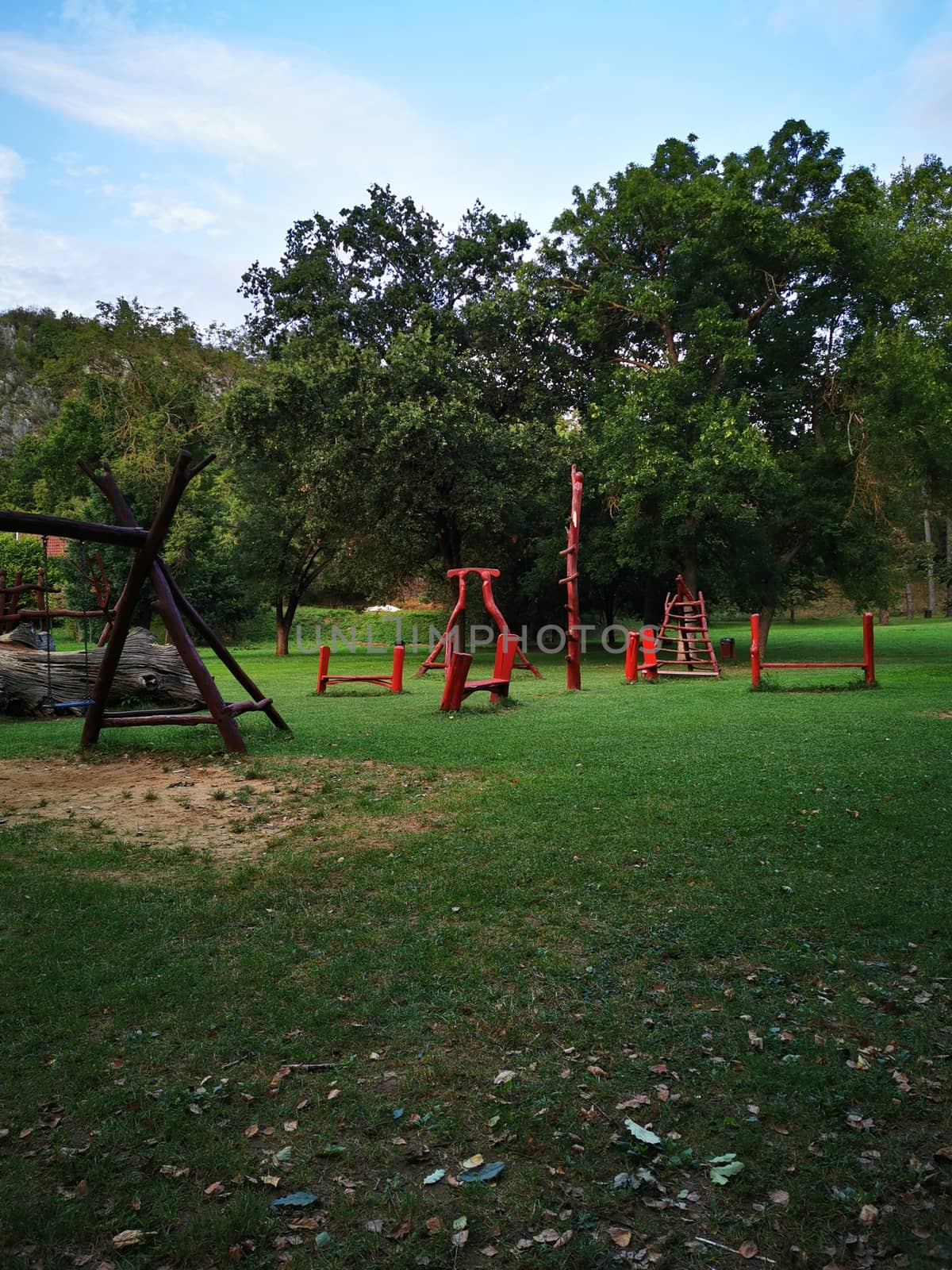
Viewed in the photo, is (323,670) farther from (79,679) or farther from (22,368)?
(22,368)

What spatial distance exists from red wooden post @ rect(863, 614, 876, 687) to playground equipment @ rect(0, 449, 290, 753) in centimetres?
1079

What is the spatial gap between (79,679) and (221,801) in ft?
25.6

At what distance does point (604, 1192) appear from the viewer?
2.70m

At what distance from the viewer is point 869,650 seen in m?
15.7

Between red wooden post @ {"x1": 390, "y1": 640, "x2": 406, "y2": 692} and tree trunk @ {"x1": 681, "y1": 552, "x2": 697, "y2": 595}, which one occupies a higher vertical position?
tree trunk @ {"x1": 681, "y1": 552, "x2": 697, "y2": 595}

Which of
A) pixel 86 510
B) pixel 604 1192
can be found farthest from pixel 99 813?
pixel 86 510

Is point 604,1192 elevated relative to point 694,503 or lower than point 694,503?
lower

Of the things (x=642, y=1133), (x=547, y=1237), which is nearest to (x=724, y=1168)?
(x=642, y=1133)

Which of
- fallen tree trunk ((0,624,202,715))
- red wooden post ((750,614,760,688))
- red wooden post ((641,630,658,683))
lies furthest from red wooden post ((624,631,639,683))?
fallen tree trunk ((0,624,202,715))

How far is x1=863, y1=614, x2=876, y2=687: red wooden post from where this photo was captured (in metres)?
15.6

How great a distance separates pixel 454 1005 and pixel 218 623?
28244mm

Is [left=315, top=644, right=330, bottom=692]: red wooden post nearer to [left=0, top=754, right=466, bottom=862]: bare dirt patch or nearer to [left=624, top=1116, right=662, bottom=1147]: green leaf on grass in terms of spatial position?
[left=0, top=754, right=466, bottom=862]: bare dirt patch

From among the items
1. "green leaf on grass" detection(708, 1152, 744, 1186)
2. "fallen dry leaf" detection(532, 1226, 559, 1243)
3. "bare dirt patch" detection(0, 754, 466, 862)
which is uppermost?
"bare dirt patch" detection(0, 754, 466, 862)

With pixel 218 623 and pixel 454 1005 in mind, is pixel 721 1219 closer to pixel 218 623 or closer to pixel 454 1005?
pixel 454 1005
